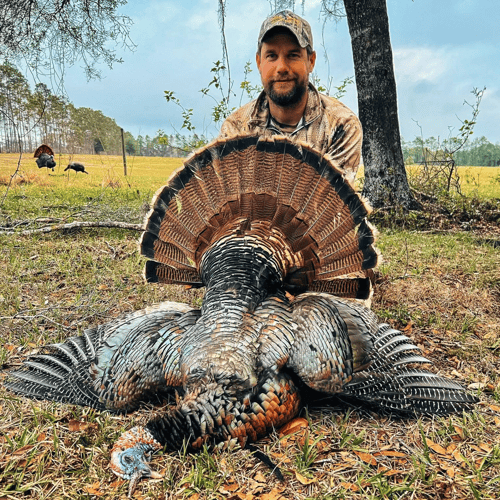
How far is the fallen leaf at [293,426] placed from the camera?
227 centimetres

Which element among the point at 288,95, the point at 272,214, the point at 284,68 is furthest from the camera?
the point at 288,95

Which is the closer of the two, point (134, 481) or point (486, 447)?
point (134, 481)

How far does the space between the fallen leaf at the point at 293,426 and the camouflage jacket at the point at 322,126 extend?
2.22 m

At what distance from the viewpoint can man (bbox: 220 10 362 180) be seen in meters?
3.47

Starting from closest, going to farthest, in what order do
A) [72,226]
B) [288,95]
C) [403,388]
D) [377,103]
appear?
[403,388] < [288,95] < [72,226] < [377,103]

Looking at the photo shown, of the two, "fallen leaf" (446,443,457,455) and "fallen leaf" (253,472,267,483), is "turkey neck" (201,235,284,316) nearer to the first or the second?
"fallen leaf" (253,472,267,483)

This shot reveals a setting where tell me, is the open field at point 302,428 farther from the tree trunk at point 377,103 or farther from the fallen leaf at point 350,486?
the tree trunk at point 377,103

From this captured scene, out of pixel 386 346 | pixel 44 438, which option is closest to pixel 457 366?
pixel 386 346

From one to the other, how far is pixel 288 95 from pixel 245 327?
96.1 inches

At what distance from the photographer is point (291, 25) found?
337 cm

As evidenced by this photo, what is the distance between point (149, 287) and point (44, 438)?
2.65 metres

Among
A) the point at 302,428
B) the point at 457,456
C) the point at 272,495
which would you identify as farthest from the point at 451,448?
the point at 272,495

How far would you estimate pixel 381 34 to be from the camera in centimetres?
794

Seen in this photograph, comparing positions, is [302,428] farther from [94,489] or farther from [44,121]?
[44,121]
